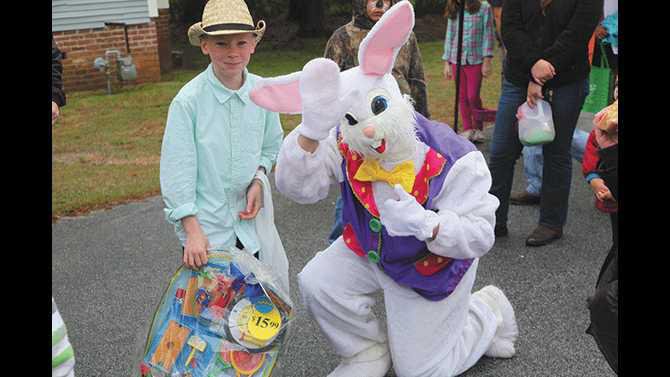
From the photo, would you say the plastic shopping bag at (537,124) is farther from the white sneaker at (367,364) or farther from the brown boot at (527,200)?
the white sneaker at (367,364)

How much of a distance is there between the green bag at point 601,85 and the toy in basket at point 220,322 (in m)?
4.01

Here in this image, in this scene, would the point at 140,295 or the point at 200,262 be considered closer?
the point at 200,262

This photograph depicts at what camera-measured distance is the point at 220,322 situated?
9.70 ft

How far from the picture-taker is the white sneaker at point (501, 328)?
353 cm

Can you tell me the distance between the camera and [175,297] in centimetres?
298

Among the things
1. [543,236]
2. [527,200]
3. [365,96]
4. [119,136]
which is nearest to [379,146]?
[365,96]

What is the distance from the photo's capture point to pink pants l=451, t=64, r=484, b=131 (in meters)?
7.61

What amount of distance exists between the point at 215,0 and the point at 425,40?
1457 centimetres

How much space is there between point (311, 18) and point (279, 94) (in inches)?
611

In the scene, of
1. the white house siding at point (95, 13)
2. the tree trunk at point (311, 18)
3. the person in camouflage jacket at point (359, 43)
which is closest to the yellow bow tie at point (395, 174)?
the person in camouflage jacket at point (359, 43)

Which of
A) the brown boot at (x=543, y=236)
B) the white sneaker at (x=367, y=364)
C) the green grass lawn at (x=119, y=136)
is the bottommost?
the green grass lawn at (x=119, y=136)
